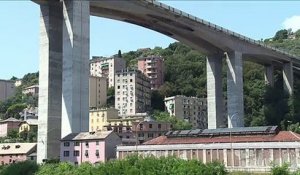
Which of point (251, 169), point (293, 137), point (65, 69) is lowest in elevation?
point (251, 169)

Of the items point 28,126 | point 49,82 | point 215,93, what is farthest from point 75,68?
point 28,126

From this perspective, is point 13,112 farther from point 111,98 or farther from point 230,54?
point 230,54

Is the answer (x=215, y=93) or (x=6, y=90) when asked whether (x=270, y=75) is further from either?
(x=6, y=90)

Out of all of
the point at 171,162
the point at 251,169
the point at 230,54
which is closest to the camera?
the point at 171,162

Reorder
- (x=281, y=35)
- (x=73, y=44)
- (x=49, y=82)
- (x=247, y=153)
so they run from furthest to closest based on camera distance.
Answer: (x=281, y=35) < (x=49, y=82) < (x=73, y=44) < (x=247, y=153)

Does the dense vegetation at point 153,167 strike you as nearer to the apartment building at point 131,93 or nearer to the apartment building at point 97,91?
the apartment building at point 131,93

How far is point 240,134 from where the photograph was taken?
46719mm

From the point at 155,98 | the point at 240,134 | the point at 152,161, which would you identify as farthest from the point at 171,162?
the point at 155,98

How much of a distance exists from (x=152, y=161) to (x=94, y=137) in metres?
17.6

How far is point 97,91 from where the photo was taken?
118312mm

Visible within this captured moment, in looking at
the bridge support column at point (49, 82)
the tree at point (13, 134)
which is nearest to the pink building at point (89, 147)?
the bridge support column at point (49, 82)

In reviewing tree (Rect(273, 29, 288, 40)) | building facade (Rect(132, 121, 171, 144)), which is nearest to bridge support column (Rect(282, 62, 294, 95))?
building facade (Rect(132, 121, 171, 144))

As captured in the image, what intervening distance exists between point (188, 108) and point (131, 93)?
46.6 feet

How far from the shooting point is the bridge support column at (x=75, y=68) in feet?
173
